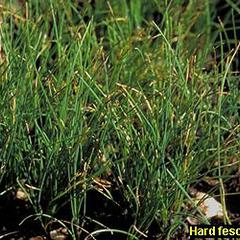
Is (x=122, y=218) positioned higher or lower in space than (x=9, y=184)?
lower

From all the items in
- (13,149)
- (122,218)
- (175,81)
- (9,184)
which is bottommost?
(122,218)

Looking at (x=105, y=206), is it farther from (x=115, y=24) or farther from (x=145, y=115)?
(x=115, y=24)

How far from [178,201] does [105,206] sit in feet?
0.76

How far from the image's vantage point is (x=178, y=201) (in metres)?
1.60

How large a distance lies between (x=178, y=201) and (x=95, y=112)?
0.97 feet

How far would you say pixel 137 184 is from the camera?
5.23 feet

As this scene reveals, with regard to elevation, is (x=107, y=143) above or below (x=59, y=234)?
above

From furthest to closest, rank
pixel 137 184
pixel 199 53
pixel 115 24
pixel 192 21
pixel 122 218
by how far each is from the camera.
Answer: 1. pixel 192 21
2. pixel 115 24
3. pixel 199 53
4. pixel 122 218
5. pixel 137 184

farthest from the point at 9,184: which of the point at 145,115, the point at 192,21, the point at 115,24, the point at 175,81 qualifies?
the point at 192,21

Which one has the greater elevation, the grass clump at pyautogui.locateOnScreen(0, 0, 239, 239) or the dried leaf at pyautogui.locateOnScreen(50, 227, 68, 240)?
the grass clump at pyautogui.locateOnScreen(0, 0, 239, 239)

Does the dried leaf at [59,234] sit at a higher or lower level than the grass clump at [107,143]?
lower

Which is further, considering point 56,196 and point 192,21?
point 192,21

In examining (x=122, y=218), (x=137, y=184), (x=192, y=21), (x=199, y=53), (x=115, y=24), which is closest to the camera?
(x=137, y=184)

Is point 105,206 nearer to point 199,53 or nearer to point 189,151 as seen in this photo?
point 189,151
